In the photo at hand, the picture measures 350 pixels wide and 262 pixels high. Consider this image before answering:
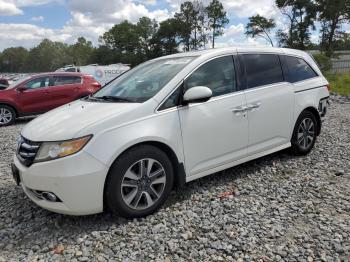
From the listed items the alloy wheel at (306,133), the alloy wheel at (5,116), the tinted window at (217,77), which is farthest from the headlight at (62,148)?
the alloy wheel at (5,116)

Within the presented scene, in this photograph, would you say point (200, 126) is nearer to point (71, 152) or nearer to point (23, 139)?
point (71, 152)

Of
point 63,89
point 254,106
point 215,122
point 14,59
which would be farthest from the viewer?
point 14,59

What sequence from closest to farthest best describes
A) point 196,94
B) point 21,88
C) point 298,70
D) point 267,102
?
point 196,94 → point 267,102 → point 298,70 → point 21,88

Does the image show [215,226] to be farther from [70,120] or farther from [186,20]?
[186,20]

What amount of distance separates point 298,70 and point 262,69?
877 mm

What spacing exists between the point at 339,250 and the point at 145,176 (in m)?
1.88

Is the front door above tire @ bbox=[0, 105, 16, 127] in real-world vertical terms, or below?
above

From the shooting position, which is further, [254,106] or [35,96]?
[35,96]

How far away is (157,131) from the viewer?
382 cm

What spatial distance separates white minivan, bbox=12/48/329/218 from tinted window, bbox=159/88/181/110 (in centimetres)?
1

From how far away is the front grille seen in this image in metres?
3.64

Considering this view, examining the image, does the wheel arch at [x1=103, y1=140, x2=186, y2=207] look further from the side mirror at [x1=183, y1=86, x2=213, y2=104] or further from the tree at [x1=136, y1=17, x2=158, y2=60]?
the tree at [x1=136, y1=17, x2=158, y2=60]

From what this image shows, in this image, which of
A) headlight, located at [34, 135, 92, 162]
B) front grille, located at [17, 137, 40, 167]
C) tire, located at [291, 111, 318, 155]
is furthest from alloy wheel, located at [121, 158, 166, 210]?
tire, located at [291, 111, 318, 155]

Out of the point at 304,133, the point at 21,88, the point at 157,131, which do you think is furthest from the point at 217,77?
the point at 21,88
